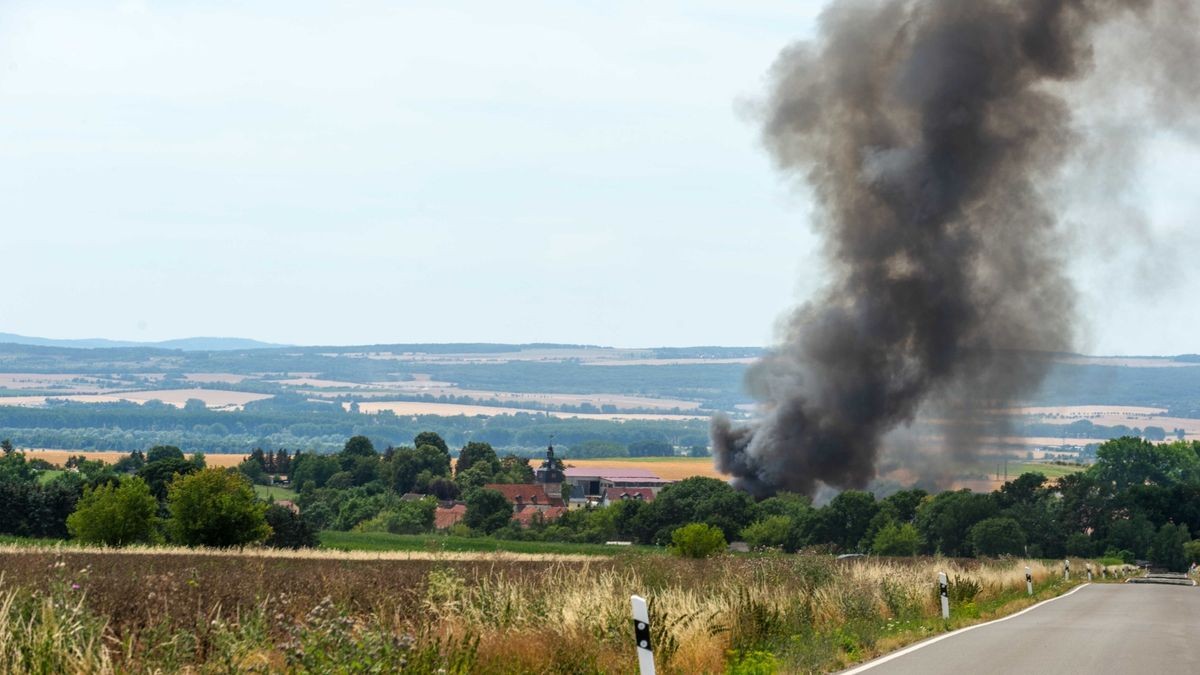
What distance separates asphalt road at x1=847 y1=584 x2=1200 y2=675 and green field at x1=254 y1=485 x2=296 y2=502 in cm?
12218

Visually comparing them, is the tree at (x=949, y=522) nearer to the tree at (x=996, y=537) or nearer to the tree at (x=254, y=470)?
the tree at (x=996, y=537)

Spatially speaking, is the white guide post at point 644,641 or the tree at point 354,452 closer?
the white guide post at point 644,641

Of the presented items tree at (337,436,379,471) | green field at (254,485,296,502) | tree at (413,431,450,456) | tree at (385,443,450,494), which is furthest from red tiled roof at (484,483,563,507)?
green field at (254,485,296,502)

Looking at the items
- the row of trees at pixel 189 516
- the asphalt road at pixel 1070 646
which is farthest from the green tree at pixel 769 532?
the asphalt road at pixel 1070 646

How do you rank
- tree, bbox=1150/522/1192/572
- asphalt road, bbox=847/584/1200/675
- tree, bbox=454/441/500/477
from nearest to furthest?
1. asphalt road, bbox=847/584/1200/675
2. tree, bbox=1150/522/1192/572
3. tree, bbox=454/441/500/477

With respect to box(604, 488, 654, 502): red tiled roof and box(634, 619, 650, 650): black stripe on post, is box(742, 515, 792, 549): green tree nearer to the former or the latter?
box(604, 488, 654, 502): red tiled roof

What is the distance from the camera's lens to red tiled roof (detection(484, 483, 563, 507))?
149375mm

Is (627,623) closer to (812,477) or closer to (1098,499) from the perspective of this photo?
(812,477)

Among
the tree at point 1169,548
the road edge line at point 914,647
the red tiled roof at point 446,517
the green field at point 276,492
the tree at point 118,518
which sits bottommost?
A: the green field at point 276,492

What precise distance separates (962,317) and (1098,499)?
28.6 metres

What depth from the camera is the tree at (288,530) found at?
278 ft

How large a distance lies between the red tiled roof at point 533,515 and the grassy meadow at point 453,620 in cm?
9017

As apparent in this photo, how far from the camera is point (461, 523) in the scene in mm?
115938

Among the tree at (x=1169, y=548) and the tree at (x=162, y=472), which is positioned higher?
the tree at (x=162, y=472)
